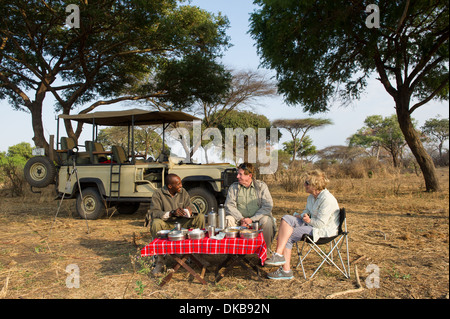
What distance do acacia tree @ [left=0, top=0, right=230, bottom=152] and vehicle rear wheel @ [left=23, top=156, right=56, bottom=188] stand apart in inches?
172

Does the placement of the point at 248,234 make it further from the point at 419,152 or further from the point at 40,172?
the point at 419,152

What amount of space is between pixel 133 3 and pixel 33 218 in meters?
7.06

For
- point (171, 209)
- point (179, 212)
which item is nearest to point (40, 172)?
point (171, 209)

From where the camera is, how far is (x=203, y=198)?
23.9ft

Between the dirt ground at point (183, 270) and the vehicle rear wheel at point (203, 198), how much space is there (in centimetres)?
117

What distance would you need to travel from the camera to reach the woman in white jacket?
3955 millimetres

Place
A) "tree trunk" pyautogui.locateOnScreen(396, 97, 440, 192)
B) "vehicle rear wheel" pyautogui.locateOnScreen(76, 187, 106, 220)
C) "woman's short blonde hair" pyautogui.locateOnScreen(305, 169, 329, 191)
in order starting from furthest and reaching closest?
"tree trunk" pyautogui.locateOnScreen(396, 97, 440, 192) < "vehicle rear wheel" pyautogui.locateOnScreen(76, 187, 106, 220) < "woman's short blonde hair" pyautogui.locateOnScreen(305, 169, 329, 191)

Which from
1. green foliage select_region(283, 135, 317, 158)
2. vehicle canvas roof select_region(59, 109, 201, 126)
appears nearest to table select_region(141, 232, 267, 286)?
vehicle canvas roof select_region(59, 109, 201, 126)

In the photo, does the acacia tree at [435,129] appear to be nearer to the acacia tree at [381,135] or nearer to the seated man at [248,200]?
the acacia tree at [381,135]

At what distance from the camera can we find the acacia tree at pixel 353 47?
8.80 m

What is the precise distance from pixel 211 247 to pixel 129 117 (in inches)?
195

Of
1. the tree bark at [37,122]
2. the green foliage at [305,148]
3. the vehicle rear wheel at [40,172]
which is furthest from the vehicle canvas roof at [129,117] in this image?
the green foliage at [305,148]

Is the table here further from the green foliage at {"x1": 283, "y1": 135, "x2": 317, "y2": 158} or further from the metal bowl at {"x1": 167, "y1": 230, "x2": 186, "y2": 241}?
the green foliage at {"x1": 283, "y1": 135, "x2": 317, "y2": 158}
